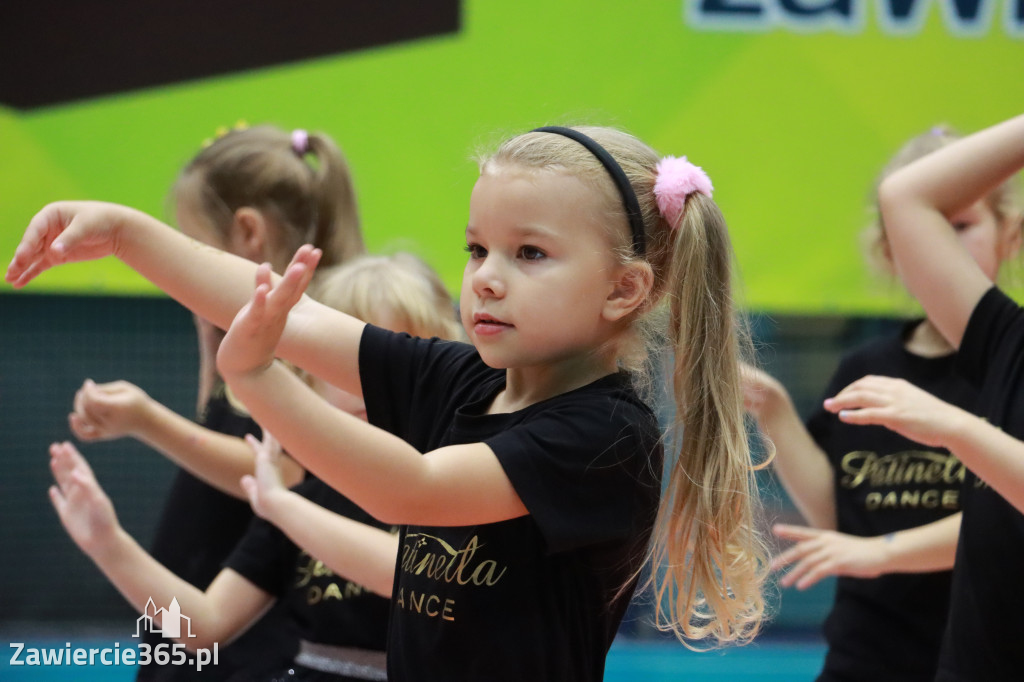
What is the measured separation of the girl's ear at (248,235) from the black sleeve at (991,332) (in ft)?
Result: 3.98

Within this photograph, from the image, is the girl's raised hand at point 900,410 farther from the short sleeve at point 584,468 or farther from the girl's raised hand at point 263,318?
the girl's raised hand at point 263,318

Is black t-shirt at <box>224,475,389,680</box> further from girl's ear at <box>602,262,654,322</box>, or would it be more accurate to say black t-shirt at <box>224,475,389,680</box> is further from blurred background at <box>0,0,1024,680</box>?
blurred background at <box>0,0,1024,680</box>

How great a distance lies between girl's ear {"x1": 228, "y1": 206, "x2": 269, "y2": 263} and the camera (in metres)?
1.97

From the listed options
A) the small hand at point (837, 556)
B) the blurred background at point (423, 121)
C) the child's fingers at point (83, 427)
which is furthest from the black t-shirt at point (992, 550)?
the blurred background at point (423, 121)

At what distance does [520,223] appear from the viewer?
1043 millimetres

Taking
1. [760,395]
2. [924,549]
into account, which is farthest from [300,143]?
[924,549]

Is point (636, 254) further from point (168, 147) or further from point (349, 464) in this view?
point (168, 147)

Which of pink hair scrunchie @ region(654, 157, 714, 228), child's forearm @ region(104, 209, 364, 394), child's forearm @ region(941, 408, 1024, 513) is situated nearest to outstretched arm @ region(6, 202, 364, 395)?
child's forearm @ region(104, 209, 364, 394)

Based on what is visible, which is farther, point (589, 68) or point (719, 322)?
point (589, 68)

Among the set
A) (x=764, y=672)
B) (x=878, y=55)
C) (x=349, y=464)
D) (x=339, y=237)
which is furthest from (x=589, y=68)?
(x=349, y=464)

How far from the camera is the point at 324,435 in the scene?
2.97ft

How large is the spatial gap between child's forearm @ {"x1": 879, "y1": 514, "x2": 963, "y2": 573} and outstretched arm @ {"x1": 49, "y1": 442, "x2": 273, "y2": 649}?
1000 mm

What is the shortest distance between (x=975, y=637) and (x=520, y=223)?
33.1 inches

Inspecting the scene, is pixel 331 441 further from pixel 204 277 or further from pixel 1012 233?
pixel 1012 233
